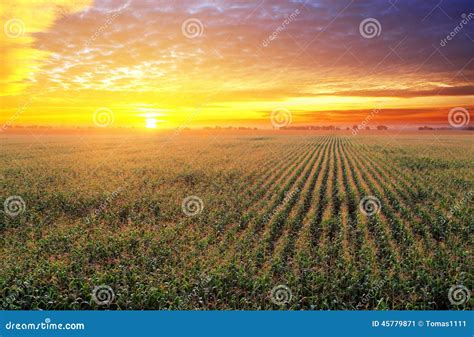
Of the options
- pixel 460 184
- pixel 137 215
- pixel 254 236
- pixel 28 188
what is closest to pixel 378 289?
pixel 254 236

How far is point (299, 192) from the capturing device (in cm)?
2034

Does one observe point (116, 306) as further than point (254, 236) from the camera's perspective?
No

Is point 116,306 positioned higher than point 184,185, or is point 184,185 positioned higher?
point 184,185

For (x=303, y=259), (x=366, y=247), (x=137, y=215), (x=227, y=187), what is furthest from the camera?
(x=227, y=187)

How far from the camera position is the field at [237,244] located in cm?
916

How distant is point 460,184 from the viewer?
22.8 meters

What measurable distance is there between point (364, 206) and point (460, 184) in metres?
9.89

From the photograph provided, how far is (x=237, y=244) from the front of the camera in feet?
40.4

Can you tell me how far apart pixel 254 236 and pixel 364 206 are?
23.4 ft

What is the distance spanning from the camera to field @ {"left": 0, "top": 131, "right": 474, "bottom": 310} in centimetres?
916

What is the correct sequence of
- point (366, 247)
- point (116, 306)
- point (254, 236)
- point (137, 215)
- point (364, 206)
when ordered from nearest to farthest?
point (116, 306) < point (366, 247) < point (254, 236) < point (137, 215) < point (364, 206)

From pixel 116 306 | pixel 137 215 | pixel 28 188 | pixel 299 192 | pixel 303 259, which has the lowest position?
pixel 116 306

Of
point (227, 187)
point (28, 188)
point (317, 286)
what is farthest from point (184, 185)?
point (317, 286)

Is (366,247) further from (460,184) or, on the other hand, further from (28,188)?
(28,188)
